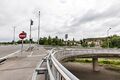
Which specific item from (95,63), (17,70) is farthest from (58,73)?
(95,63)

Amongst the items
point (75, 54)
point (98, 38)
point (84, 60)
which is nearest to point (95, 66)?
point (75, 54)

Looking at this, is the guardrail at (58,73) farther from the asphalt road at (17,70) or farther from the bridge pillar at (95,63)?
the bridge pillar at (95,63)

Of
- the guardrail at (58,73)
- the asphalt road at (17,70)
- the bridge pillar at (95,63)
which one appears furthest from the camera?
the bridge pillar at (95,63)

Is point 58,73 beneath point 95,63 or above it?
above

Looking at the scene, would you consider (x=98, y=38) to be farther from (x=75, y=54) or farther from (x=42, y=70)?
(x=42, y=70)

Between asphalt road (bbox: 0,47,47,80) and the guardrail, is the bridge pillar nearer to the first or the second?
asphalt road (bbox: 0,47,47,80)

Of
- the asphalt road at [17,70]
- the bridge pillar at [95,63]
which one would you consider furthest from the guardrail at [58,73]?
the bridge pillar at [95,63]

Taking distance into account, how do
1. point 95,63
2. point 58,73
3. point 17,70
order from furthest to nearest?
point 95,63 → point 17,70 → point 58,73

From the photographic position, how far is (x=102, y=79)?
160ft

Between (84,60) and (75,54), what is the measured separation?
162ft

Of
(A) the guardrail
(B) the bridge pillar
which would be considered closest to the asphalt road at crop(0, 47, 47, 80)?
(A) the guardrail

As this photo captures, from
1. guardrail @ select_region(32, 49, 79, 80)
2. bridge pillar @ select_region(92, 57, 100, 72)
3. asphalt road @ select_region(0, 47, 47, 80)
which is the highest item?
guardrail @ select_region(32, 49, 79, 80)

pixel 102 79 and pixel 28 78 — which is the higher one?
pixel 28 78

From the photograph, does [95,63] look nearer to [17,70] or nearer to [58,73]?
[17,70]
